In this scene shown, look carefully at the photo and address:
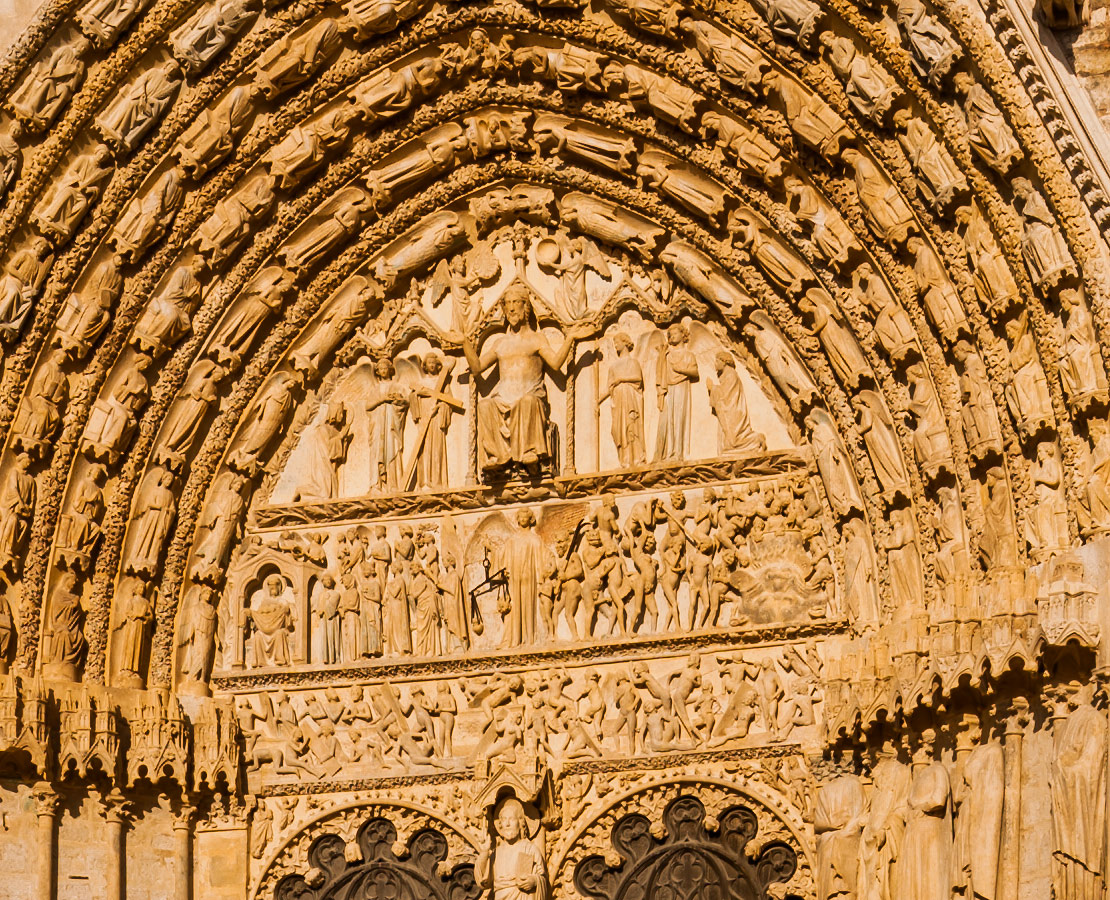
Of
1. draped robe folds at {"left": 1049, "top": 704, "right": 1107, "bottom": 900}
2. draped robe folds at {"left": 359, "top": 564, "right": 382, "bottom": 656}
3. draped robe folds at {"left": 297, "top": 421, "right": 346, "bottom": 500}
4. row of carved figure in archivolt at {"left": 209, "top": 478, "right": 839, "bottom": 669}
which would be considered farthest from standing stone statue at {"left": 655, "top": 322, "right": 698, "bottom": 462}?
draped robe folds at {"left": 1049, "top": 704, "right": 1107, "bottom": 900}

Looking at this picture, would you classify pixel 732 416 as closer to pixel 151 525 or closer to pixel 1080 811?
pixel 151 525

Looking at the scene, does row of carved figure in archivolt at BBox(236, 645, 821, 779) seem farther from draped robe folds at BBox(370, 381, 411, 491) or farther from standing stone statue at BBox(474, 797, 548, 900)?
draped robe folds at BBox(370, 381, 411, 491)

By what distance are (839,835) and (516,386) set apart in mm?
3328

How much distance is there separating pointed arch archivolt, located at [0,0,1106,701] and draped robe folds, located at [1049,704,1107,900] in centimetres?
116

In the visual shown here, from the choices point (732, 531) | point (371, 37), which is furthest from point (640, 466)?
point (371, 37)

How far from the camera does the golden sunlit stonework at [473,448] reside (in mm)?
14539

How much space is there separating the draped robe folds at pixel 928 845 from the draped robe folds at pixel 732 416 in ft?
8.09

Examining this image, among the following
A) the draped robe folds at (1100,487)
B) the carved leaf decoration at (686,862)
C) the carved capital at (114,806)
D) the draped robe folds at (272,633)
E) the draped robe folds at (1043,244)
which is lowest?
the carved leaf decoration at (686,862)

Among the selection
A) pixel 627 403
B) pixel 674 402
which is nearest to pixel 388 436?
pixel 627 403

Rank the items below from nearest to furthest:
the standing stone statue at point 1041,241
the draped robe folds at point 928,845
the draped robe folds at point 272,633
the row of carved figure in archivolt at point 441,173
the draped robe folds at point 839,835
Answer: the standing stone statue at point 1041,241 < the draped robe folds at point 928,845 < the draped robe folds at point 839,835 < the row of carved figure in archivolt at point 441,173 < the draped robe folds at point 272,633

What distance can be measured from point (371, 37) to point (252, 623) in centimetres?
360

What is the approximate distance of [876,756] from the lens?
1428cm

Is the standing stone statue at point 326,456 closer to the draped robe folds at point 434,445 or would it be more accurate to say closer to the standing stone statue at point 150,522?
the draped robe folds at point 434,445

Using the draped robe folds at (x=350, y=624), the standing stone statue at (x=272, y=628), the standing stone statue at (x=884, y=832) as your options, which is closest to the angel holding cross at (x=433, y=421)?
the draped robe folds at (x=350, y=624)
